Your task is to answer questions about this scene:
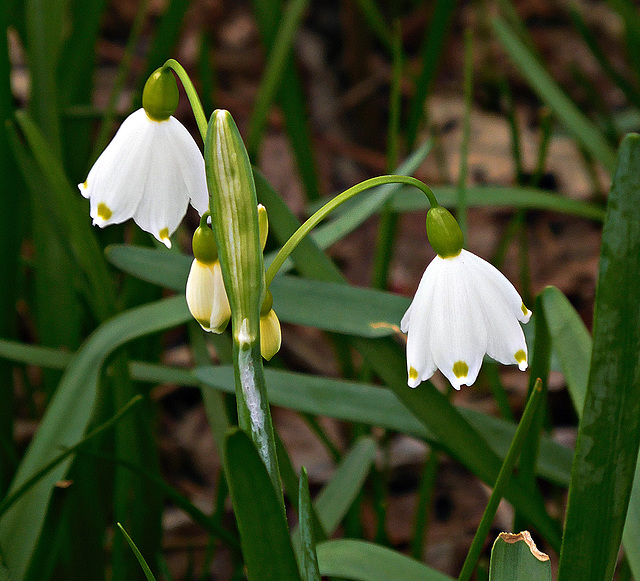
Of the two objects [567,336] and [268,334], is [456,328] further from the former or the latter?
[567,336]

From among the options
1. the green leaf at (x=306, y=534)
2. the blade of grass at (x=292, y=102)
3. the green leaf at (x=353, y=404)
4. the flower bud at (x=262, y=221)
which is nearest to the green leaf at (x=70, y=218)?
the green leaf at (x=353, y=404)

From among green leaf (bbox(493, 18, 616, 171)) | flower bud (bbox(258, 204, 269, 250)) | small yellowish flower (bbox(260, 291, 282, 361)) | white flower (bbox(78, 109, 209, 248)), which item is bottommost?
small yellowish flower (bbox(260, 291, 282, 361))

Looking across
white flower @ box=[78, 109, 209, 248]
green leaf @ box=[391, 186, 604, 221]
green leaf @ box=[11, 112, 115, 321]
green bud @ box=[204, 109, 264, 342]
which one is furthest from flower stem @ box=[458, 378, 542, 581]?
green leaf @ box=[391, 186, 604, 221]

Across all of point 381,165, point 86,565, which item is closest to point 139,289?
point 86,565

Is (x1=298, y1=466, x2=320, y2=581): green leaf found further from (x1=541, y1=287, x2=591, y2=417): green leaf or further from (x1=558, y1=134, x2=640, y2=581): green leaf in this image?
(x1=541, y1=287, x2=591, y2=417): green leaf

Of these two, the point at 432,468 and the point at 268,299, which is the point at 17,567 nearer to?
the point at 268,299

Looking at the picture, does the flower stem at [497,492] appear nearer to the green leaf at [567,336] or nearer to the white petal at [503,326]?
the white petal at [503,326]

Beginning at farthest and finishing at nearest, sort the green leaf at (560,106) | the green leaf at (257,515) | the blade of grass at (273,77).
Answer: the green leaf at (560,106), the blade of grass at (273,77), the green leaf at (257,515)
